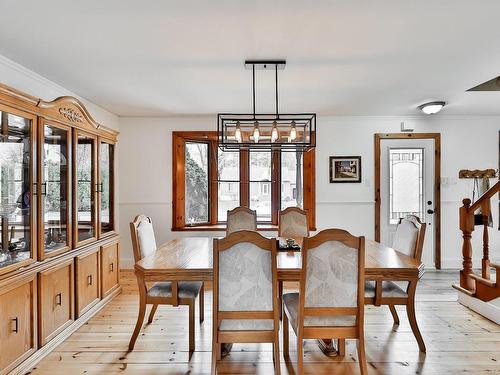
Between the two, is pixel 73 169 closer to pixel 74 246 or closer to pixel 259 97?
pixel 74 246

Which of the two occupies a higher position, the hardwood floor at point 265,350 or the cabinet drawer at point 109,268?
the cabinet drawer at point 109,268

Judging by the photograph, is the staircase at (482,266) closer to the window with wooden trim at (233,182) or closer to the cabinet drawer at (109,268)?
the window with wooden trim at (233,182)

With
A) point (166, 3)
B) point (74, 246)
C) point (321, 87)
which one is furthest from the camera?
point (321, 87)

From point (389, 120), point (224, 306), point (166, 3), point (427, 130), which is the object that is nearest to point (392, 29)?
point (166, 3)

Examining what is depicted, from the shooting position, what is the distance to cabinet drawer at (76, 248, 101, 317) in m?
2.86

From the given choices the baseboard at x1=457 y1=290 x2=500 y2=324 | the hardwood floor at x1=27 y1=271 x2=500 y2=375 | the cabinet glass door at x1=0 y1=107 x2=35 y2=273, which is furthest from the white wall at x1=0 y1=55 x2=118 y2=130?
the baseboard at x1=457 y1=290 x2=500 y2=324

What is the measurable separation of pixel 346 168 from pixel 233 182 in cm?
178

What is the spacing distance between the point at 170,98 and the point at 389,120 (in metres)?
3.30

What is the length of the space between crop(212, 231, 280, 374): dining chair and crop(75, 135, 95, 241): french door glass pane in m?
1.86

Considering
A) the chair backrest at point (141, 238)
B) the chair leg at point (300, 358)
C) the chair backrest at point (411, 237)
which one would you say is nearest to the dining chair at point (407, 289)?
the chair backrest at point (411, 237)

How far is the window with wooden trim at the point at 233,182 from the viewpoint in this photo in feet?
15.8

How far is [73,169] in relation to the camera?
2.91 m

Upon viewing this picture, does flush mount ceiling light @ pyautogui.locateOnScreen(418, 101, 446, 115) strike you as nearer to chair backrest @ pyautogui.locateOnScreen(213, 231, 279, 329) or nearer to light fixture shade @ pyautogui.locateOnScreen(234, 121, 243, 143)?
light fixture shade @ pyautogui.locateOnScreen(234, 121, 243, 143)

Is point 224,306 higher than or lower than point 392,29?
lower
